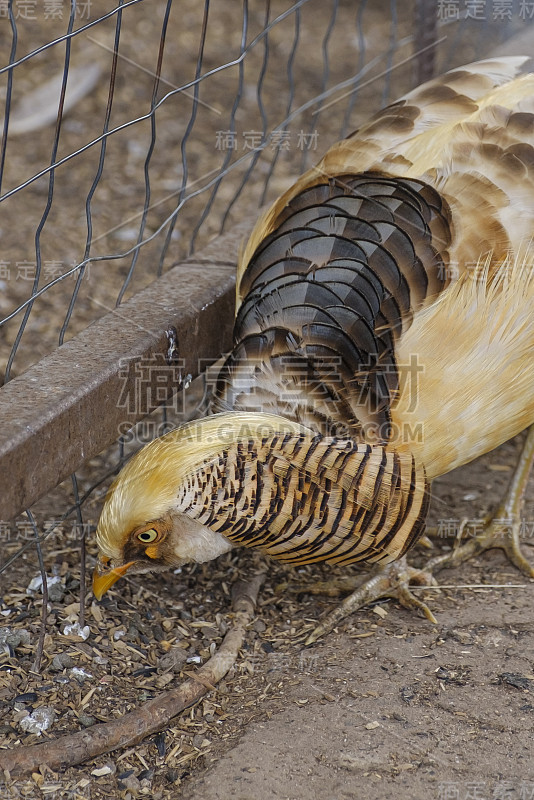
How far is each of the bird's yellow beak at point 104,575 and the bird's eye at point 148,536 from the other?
114 mm

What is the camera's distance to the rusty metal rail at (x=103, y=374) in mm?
2279

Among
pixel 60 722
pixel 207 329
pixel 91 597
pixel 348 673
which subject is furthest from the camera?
pixel 207 329

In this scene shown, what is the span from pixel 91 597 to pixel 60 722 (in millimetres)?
519

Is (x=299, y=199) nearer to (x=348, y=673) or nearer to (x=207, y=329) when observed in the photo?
(x=207, y=329)

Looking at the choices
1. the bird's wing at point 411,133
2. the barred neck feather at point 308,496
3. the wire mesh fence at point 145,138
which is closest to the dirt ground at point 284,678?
the wire mesh fence at point 145,138

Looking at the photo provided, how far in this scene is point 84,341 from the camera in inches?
109

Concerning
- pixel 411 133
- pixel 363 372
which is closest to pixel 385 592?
pixel 363 372

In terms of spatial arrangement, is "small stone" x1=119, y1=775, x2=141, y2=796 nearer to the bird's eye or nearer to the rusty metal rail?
the bird's eye

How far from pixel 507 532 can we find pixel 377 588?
0.59 m

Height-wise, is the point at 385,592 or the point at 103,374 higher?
the point at 103,374

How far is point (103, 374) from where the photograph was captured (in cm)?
257

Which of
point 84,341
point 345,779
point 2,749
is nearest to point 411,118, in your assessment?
point 84,341

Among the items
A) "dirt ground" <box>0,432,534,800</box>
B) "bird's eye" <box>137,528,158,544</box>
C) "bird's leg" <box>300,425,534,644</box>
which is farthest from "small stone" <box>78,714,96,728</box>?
"bird's leg" <box>300,425,534,644</box>

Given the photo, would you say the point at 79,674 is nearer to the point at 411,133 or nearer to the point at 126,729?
the point at 126,729
